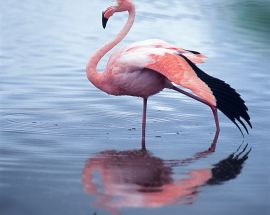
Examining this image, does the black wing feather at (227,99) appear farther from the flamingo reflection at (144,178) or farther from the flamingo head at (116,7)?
the flamingo head at (116,7)

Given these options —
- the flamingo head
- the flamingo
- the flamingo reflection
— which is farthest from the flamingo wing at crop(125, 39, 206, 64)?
the flamingo reflection

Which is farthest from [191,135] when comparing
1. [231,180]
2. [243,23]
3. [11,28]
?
[243,23]

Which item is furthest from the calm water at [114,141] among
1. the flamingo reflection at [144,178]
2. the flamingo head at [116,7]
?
the flamingo head at [116,7]

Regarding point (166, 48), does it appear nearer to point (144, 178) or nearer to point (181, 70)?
point (181, 70)

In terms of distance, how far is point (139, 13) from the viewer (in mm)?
15484

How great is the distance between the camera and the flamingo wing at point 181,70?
627 cm

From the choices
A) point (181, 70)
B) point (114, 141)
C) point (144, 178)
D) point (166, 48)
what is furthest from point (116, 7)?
point (144, 178)

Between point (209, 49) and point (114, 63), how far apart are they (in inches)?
210

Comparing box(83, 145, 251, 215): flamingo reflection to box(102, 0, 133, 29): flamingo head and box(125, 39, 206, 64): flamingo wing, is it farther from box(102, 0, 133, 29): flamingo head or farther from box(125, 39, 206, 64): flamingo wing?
box(102, 0, 133, 29): flamingo head

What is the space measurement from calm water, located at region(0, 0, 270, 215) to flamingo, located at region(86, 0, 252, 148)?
1.26 ft

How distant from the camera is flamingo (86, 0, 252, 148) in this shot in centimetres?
628

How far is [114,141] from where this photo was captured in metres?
6.54

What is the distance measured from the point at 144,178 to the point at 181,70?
125cm

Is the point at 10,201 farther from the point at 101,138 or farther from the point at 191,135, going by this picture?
the point at 191,135
